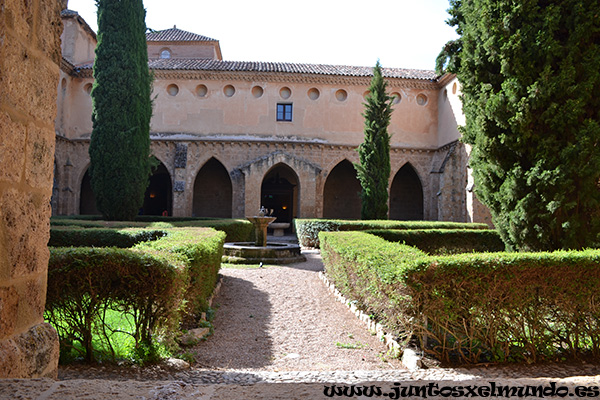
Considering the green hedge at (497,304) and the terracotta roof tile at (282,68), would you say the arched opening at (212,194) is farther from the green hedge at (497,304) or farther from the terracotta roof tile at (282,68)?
the green hedge at (497,304)

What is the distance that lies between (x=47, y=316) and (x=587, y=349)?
4.89m

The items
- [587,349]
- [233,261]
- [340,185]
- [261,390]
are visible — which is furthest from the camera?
[340,185]

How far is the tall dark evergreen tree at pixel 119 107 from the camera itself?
50.4 feet

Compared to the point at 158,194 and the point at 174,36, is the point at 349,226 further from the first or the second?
the point at 174,36

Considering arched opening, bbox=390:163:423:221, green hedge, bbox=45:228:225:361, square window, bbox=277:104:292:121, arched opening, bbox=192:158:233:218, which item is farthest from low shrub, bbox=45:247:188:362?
arched opening, bbox=390:163:423:221

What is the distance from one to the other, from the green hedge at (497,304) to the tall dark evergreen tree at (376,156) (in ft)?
48.7

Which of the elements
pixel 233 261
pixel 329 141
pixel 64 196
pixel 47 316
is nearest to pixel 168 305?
pixel 47 316

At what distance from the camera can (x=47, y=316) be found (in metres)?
3.58

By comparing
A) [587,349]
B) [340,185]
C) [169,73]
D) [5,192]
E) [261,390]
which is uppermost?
[169,73]

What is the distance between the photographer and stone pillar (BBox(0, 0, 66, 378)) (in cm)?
176

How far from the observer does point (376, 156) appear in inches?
757

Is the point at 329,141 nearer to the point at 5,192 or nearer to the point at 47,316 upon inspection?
the point at 47,316

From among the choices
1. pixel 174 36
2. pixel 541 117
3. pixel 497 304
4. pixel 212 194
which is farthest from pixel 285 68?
pixel 497 304

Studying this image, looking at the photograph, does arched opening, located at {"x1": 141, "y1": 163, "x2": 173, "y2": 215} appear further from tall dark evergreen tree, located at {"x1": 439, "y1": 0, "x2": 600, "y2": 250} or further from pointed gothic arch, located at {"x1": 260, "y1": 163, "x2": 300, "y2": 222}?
tall dark evergreen tree, located at {"x1": 439, "y1": 0, "x2": 600, "y2": 250}
